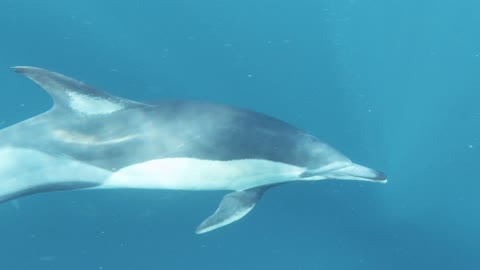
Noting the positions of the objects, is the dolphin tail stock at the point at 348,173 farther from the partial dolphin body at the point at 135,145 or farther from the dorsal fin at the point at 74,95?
the dorsal fin at the point at 74,95

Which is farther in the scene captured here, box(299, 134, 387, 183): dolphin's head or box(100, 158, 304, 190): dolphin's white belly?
box(299, 134, 387, 183): dolphin's head

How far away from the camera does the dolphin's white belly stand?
5.73 metres

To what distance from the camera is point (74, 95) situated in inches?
208

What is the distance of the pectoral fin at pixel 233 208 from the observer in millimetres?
6211

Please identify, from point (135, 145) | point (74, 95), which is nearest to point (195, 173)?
point (135, 145)

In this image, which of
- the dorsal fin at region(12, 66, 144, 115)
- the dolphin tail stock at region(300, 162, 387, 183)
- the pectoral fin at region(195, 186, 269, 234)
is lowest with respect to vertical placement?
the pectoral fin at region(195, 186, 269, 234)

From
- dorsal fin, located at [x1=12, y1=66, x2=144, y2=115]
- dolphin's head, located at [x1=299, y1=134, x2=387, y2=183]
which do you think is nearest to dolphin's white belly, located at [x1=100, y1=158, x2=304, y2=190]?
dolphin's head, located at [x1=299, y1=134, x2=387, y2=183]

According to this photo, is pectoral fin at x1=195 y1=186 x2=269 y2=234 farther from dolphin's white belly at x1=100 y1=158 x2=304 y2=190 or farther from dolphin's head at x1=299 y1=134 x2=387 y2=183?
dolphin's head at x1=299 y1=134 x2=387 y2=183

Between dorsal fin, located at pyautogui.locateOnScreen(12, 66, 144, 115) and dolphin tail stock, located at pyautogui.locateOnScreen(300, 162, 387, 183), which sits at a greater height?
dolphin tail stock, located at pyautogui.locateOnScreen(300, 162, 387, 183)

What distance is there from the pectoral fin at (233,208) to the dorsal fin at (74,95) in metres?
1.71

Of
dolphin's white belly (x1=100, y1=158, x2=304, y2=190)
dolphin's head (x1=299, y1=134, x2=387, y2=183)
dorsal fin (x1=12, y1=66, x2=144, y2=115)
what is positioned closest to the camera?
dorsal fin (x1=12, y1=66, x2=144, y2=115)

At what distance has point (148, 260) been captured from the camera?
7.52m

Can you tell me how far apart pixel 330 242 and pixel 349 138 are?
185 cm

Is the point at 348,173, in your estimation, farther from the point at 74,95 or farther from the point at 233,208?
the point at 74,95
